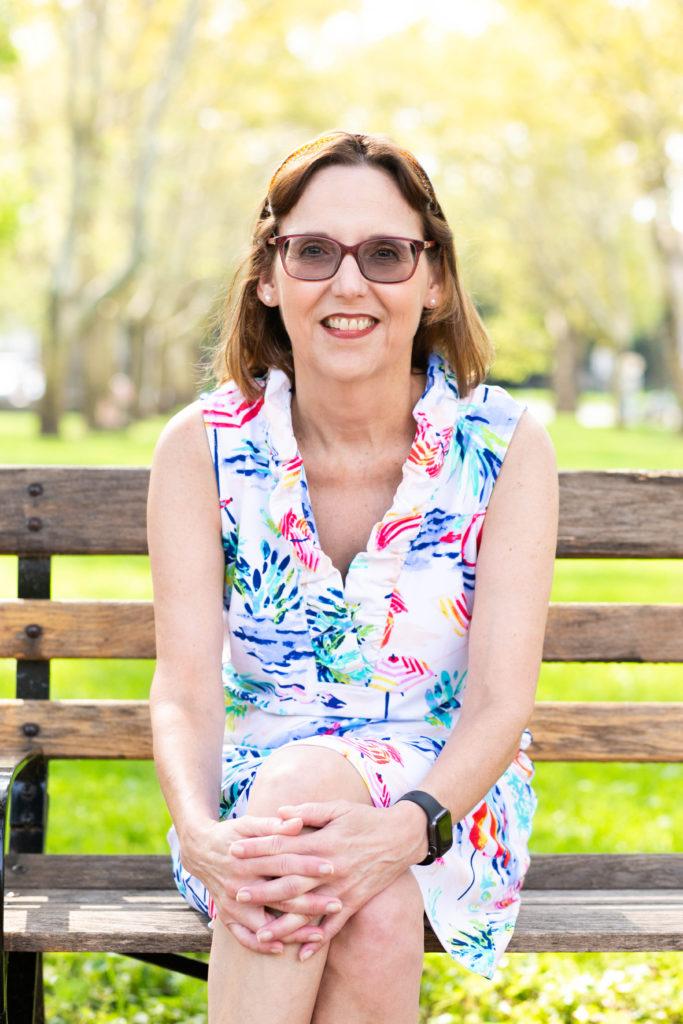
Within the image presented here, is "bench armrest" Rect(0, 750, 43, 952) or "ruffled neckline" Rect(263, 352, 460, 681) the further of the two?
"ruffled neckline" Rect(263, 352, 460, 681)

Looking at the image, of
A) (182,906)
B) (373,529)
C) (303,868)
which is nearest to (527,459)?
(373,529)

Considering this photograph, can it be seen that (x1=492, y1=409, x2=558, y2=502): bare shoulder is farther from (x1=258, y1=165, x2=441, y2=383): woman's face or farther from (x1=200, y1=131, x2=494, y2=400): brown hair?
(x1=258, y1=165, x2=441, y2=383): woman's face

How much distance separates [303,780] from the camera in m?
2.53

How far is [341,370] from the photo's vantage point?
9.62 feet

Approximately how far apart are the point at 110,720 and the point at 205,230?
39248 millimetres

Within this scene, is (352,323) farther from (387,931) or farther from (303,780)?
(387,931)

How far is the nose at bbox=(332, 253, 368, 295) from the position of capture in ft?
9.38

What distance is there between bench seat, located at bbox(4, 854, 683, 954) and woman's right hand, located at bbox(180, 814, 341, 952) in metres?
0.26

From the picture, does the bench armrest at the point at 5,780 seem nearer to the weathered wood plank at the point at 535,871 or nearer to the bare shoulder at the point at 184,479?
the weathered wood plank at the point at 535,871

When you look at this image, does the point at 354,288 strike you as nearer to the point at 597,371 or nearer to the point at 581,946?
the point at 581,946

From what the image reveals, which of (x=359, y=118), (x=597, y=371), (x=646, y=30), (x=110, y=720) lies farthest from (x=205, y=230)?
(x=597, y=371)

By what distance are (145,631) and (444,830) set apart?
1.19 meters

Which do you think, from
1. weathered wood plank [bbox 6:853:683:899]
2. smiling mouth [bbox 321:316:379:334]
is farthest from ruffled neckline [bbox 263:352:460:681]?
weathered wood plank [bbox 6:853:683:899]

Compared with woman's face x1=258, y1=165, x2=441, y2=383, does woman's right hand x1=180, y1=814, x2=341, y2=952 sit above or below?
below
